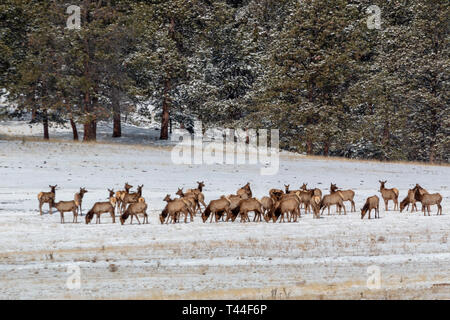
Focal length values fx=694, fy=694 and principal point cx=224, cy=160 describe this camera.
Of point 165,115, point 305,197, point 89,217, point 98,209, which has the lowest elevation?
point 89,217

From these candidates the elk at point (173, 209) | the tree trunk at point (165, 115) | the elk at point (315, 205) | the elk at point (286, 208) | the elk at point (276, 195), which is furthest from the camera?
the tree trunk at point (165, 115)

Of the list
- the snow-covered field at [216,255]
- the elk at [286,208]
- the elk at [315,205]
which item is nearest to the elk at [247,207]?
the snow-covered field at [216,255]

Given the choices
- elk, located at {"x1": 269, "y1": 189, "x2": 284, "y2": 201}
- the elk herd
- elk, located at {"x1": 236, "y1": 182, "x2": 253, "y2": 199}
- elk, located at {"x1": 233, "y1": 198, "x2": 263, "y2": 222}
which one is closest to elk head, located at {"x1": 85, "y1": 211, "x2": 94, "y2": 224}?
the elk herd

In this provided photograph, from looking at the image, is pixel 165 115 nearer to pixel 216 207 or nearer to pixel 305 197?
pixel 305 197

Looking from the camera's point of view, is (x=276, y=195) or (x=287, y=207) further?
(x=276, y=195)

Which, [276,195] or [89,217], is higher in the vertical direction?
[276,195]

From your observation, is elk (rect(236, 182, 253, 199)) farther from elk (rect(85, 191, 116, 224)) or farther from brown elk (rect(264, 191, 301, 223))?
elk (rect(85, 191, 116, 224))

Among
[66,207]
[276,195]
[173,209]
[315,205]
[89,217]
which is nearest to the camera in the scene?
[89,217]

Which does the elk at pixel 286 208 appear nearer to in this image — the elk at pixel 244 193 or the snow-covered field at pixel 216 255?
the snow-covered field at pixel 216 255

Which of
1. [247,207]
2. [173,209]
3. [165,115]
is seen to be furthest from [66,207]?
[165,115]

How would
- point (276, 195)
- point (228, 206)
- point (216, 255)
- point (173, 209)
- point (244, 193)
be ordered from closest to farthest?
1. point (216, 255)
2. point (173, 209)
3. point (228, 206)
4. point (276, 195)
5. point (244, 193)

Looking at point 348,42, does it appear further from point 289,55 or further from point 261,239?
point 261,239

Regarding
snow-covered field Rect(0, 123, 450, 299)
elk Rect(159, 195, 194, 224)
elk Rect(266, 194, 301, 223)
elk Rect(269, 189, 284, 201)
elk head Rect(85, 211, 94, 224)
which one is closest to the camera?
snow-covered field Rect(0, 123, 450, 299)

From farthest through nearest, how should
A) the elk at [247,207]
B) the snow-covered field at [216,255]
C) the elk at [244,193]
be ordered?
the elk at [244,193], the elk at [247,207], the snow-covered field at [216,255]
